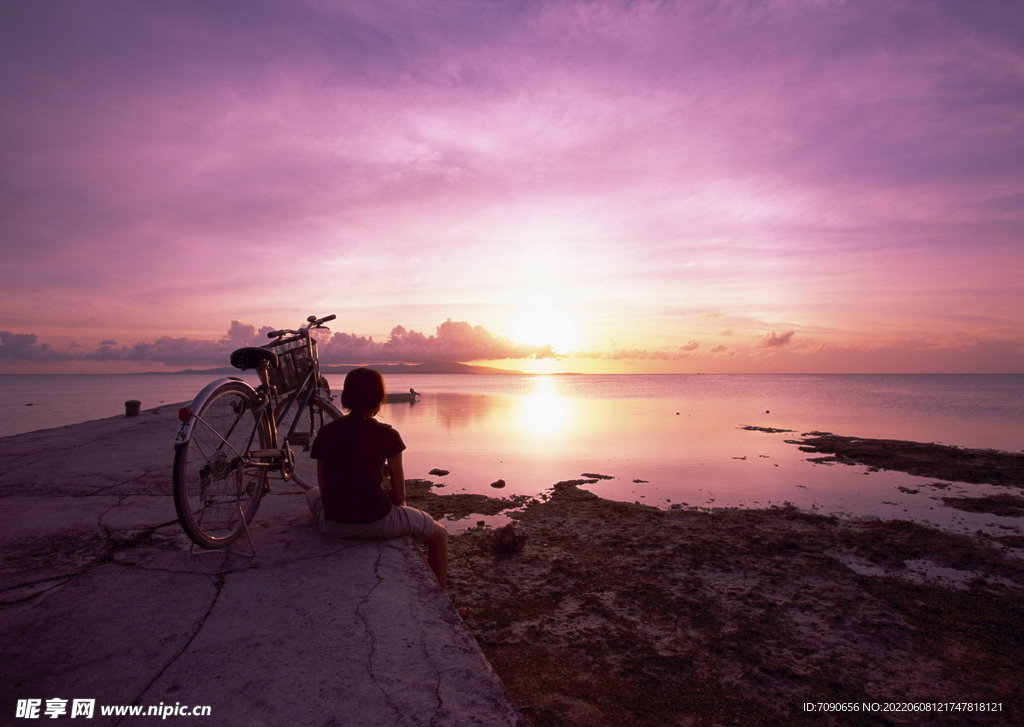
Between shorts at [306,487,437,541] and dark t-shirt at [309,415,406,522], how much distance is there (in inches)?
3.0

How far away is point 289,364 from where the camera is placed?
15.2 feet

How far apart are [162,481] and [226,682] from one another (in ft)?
16.6

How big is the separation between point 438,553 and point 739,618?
3.32m

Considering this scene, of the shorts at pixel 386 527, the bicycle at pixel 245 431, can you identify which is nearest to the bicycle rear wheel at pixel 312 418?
the bicycle at pixel 245 431

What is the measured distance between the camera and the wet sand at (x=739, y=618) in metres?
3.81

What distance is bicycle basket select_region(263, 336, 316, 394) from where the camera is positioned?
14.7ft

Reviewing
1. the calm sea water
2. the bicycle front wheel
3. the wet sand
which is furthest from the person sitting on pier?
the calm sea water

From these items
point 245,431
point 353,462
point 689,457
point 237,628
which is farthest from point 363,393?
point 689,457

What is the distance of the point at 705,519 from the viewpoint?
8.90 m

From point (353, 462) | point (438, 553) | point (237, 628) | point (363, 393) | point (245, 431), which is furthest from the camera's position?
point (245, 431)

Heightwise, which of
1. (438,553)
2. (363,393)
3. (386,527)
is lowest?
(438,553)

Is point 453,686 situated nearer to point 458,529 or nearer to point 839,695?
point 839,695

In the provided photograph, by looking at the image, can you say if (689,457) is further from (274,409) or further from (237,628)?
(237,628)

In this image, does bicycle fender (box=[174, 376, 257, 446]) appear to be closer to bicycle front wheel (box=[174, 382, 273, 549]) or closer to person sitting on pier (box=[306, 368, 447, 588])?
bicycle front wheel (box=[174, 382, 273, 549])
